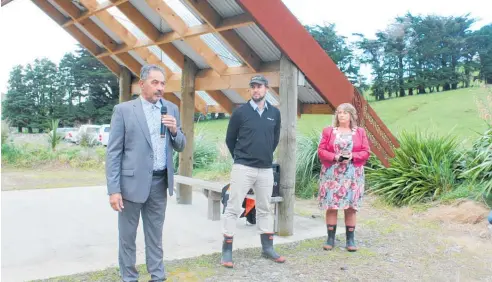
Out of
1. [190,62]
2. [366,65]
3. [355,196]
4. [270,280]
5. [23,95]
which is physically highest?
[366,65]

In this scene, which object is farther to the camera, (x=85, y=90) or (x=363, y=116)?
(x=85, y=90)

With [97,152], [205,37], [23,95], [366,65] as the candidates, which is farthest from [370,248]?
[23,95]

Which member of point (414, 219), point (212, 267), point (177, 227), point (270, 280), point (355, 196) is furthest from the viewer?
point (414, 219)

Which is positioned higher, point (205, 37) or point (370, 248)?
point (205, 37)

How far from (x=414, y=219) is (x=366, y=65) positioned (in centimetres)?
3223

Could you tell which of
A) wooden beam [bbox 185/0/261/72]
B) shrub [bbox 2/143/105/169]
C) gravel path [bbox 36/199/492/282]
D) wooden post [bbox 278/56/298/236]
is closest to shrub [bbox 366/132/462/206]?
gravel path [bbox 36/199/492/282]

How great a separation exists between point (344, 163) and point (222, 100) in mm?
3375

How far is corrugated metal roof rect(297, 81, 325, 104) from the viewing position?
5.97 meters

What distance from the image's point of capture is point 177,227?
577 centimetres

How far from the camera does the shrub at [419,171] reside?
716 centimetres

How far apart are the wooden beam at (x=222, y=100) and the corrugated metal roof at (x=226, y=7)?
2443 mm

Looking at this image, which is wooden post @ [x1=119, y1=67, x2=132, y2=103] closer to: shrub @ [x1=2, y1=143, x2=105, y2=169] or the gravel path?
the gravel path

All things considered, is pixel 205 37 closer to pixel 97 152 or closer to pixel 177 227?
pixel 177 227

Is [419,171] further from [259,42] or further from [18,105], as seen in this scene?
[18,105]
